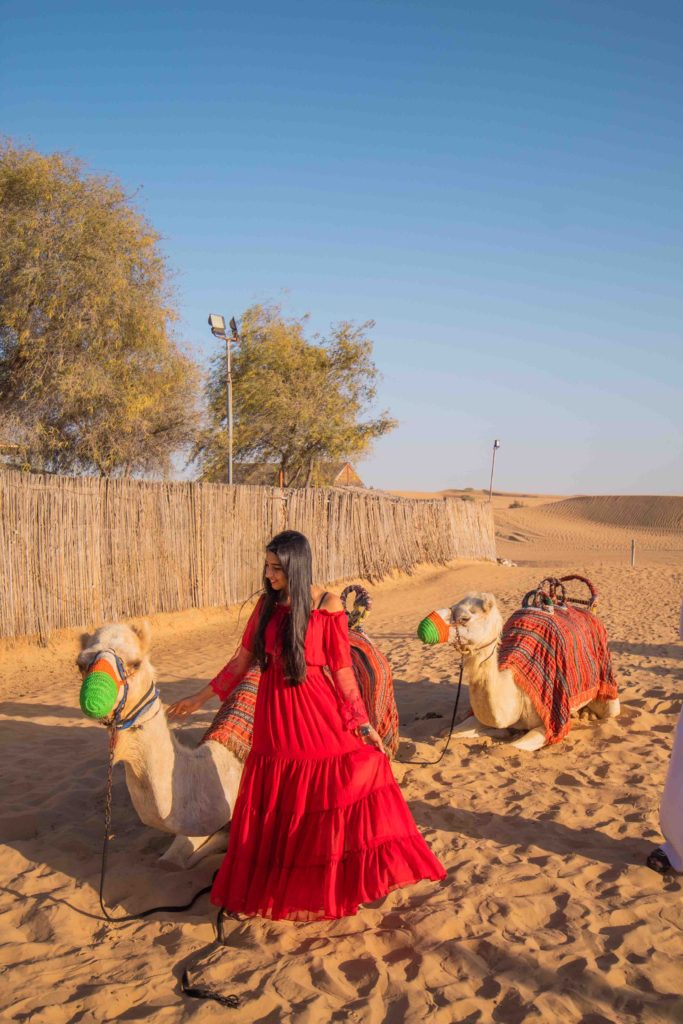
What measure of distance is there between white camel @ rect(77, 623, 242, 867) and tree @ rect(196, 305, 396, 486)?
19.1m

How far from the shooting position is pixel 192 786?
3576 mm

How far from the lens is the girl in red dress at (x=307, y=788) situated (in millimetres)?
3104

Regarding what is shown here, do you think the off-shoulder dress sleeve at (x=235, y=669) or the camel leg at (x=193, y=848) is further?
the camel leg at (x=193, y=848)

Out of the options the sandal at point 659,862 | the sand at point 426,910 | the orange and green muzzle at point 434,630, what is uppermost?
the orange and green muzzle at point 434,630

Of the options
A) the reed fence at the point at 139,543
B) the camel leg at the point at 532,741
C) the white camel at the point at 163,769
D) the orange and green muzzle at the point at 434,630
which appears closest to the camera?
the white camel at the point at 163,769

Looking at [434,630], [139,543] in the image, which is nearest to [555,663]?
[434,630]

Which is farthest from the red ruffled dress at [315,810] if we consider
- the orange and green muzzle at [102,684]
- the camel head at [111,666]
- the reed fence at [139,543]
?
the reed fence at [139,543]

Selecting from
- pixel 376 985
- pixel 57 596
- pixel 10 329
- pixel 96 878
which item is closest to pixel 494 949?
pixel 376 985

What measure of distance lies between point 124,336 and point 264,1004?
1603 cm

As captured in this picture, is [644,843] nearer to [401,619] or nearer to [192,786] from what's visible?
[192,786]

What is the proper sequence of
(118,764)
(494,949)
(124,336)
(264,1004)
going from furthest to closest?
1. (124,336)
2. (118,764)
3. (494,949)
4. (264,1004)

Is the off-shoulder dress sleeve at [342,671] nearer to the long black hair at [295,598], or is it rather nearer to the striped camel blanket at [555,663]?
the long black hair at [295,598]

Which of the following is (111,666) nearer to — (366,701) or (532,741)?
(366,701)

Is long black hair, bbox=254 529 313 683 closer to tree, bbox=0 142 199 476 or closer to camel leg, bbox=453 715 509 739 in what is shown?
camel leg, bbox=453 715 509 739
